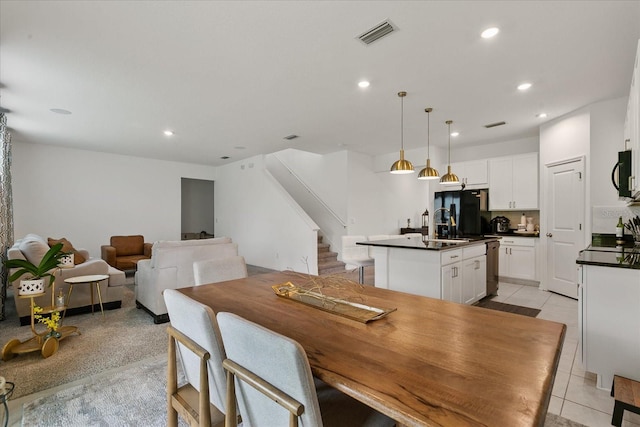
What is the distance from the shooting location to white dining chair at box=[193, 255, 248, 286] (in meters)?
2.20

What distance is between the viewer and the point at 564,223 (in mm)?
4359

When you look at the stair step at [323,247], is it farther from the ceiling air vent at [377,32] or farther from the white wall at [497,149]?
the ceiling air vent at [377,32]

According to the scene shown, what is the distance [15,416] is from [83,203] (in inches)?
231

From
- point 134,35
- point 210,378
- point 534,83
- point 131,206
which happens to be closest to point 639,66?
point 534,83

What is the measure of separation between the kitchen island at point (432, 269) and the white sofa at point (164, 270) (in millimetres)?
2184

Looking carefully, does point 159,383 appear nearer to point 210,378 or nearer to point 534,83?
point 210,378

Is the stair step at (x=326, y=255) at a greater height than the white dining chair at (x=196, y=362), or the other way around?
the white dining chair at (x=196, y=362)

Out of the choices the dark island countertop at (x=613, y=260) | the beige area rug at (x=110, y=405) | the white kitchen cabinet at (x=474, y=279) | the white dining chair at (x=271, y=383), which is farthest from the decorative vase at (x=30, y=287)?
the dark island countertop at (x=613, y=260)

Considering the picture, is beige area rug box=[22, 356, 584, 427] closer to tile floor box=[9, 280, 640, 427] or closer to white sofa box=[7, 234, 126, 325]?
tile floor box=[9, 280, 640, 427]

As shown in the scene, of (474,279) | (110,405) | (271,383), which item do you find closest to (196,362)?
(271,383)

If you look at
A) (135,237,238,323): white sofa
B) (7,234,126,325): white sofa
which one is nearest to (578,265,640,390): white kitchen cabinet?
(135,237,238,323): white sofa

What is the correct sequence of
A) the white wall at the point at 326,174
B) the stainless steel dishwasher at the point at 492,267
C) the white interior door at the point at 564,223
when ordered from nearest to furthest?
the white interior door at the point at 564,223, the stainless steel dishwasher at the point at 492,267, the white wall at the point at 326,174

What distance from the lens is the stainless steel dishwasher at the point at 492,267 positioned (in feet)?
14.1

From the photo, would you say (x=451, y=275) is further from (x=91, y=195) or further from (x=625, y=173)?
(x=91, y=195)
